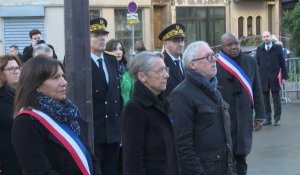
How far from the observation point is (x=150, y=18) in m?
33.6

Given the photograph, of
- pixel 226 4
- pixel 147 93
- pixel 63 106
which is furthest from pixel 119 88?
pixel 226 4

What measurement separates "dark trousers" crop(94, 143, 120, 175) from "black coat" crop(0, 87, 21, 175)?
159 cm

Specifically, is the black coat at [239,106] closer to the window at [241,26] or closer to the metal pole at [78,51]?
the metal pole at [78,51]

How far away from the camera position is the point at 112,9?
32594mm

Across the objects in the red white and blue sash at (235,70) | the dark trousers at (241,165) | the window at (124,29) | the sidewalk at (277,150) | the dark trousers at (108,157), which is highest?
the window at (124,29)

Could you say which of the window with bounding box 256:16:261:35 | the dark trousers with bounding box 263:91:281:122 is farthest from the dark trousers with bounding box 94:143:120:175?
the window with bounding box 256:16:261:35

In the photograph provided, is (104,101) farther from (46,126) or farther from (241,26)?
(241,26)

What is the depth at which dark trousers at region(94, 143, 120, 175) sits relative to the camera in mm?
7234

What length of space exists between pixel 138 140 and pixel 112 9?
28.1 m

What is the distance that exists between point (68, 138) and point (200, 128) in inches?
65.3

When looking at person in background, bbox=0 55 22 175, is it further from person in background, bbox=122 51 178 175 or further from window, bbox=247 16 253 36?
window, bbox=247 16 253 36

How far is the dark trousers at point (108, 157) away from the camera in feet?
23.7

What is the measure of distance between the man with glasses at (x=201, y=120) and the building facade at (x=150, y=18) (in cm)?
2438

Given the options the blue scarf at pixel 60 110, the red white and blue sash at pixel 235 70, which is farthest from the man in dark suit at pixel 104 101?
the blue scarf at pixel 60 110
